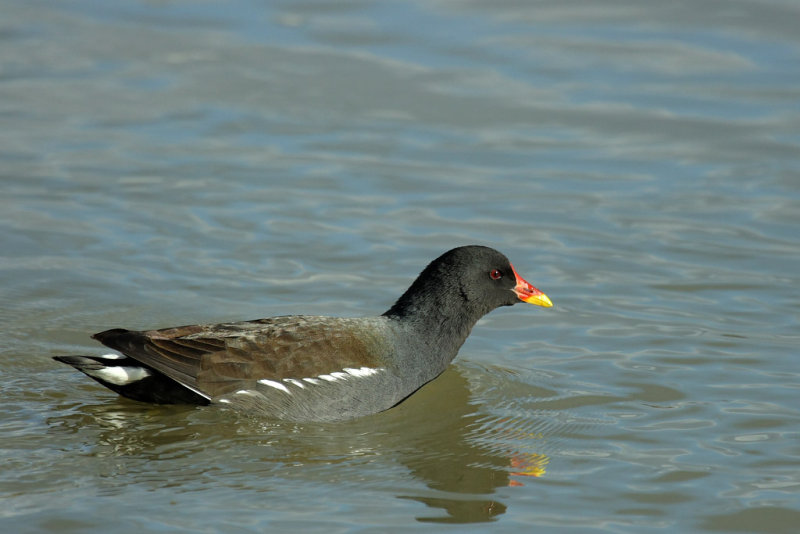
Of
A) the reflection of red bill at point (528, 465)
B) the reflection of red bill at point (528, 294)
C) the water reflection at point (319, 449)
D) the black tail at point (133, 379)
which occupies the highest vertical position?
the reflection of red bill at point (528, 294)

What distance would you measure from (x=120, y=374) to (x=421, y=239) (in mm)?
4086

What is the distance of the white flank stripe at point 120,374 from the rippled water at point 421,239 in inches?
10.5

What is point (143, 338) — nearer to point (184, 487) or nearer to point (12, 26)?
point (184, 487)

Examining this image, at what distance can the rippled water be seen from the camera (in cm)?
716

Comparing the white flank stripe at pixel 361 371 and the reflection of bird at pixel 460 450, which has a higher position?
the white flank stripe at pixel 361 371

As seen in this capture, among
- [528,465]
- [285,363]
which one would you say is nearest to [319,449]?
[285,363]

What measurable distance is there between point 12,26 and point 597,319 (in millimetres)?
10166

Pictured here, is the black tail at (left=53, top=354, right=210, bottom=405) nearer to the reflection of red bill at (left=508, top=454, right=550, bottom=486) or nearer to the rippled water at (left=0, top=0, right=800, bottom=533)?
the rippled water at (left=0, top=0, right=800, bottom=533)

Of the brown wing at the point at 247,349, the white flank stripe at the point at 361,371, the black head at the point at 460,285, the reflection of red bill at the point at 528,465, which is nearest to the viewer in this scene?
the reflection of red bill at the point at 528,465

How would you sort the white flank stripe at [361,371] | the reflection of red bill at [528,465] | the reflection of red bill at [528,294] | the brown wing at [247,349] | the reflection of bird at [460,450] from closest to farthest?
the reflection of bird at [460,450]
the reflection of red bill at [528,465]
the brown wing at [247,349]
the white flank stripe at [361,371]
the reflection of red bill at [528,294]

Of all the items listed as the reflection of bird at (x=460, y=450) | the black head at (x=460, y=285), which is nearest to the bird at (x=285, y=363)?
the black head at (x=460, y=285)

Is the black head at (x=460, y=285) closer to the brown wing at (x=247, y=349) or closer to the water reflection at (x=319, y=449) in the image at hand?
the brown wing at (x=247, y=349)

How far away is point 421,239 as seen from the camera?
1137cm

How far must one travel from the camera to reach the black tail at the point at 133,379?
7941mm
